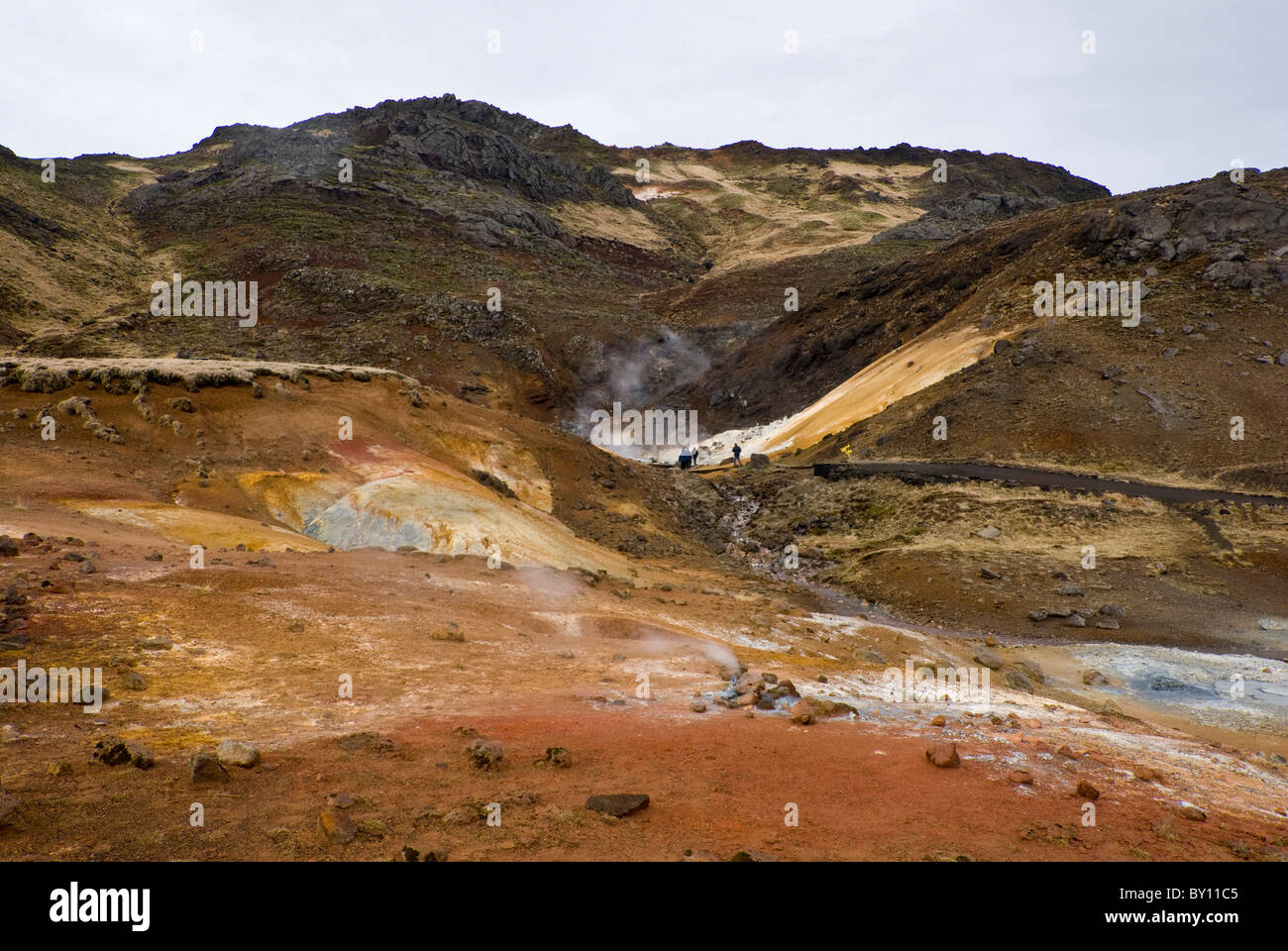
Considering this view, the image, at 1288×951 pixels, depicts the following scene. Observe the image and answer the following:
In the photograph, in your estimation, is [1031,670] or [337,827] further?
[1031,670]

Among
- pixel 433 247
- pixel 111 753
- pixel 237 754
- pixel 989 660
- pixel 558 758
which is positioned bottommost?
pixel 989 660

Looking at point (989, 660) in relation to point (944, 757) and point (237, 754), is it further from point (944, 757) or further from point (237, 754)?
point (237, 754)

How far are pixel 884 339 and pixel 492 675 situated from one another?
38068 mm

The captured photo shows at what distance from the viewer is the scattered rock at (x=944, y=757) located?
7250 mm

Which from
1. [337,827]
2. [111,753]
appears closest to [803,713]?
[337,827]

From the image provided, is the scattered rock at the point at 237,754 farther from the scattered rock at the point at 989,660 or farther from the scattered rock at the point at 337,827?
the scattered rock at the point at 989,660

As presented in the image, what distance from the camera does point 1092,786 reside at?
6738mm

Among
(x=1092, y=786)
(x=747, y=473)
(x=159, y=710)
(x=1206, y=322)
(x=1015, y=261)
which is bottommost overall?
(x=1092, y=786)

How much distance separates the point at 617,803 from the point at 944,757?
11.0 ft

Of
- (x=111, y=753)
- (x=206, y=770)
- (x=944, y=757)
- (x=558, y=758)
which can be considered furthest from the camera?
(x=944, y=757)

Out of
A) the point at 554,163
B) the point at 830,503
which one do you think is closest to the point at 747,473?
the point at 830,503

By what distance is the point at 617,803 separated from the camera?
5.91m

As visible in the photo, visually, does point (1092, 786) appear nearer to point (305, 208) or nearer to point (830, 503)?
point (830, 503)

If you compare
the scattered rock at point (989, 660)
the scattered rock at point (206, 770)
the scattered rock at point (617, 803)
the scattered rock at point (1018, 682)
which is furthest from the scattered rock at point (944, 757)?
the scattered rock at point (989, 660)
